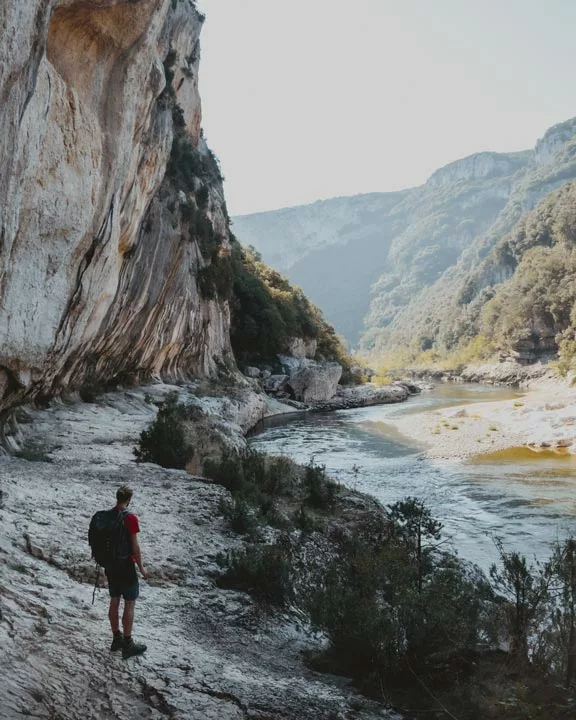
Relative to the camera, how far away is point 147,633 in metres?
4.77

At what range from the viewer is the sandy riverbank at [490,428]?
21.7 m

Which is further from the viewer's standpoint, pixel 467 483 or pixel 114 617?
pixel 467 483

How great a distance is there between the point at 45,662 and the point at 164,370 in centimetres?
2602

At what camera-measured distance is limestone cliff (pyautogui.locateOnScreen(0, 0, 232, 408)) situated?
730 centimetres

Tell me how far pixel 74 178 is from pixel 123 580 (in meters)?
8.60

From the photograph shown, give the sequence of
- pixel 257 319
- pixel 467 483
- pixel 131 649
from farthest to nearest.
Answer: pixel 257 319
pixel 467 483
pixel 131 649

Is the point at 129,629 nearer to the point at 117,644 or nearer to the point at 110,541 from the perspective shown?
the point at 117,644

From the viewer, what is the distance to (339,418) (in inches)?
1383

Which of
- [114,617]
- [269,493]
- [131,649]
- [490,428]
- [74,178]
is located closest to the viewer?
[131,649]

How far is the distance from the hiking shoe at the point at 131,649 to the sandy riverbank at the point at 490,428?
1759 cm

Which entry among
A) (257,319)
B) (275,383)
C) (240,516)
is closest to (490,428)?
(240,516)

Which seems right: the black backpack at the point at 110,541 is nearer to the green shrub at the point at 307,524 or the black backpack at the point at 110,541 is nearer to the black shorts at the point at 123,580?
the black shorts at the point at 123,580

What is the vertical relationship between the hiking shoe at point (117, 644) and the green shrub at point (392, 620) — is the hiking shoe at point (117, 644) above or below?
above

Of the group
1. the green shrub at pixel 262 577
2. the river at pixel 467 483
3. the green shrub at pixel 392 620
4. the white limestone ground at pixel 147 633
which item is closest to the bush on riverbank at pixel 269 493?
the white limestone ground at pixel 147 633
